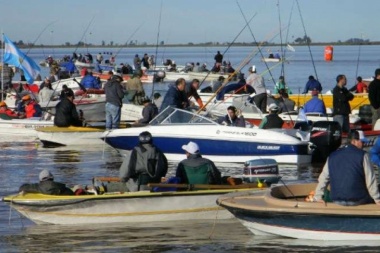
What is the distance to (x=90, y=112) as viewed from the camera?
27688mm

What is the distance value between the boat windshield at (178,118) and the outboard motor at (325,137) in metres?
1.95

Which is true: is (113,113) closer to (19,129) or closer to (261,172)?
(19,129)

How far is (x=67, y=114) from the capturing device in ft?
77.1

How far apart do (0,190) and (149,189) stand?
446 centimetres

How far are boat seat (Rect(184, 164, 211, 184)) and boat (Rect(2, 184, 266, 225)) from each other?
5.8 inches

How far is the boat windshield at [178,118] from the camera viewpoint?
19.7 meters

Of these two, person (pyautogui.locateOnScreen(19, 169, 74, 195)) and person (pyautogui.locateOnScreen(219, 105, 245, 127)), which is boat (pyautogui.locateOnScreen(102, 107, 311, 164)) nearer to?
person (pyautogui.locateOnScreen(219, 105, 245, 127))

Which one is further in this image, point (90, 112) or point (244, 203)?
point (90, 112)

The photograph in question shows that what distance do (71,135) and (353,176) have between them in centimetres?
1330

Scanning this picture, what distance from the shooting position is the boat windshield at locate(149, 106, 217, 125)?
19688 mm

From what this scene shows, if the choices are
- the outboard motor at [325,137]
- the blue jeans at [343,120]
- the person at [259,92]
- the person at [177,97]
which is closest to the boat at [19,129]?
the person at [259,92]

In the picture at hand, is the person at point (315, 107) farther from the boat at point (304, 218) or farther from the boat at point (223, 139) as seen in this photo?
the boat at point (304, 218)

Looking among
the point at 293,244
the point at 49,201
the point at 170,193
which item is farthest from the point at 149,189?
the point at 293,244

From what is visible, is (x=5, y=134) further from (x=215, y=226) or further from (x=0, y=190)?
(x=215, y=226)
